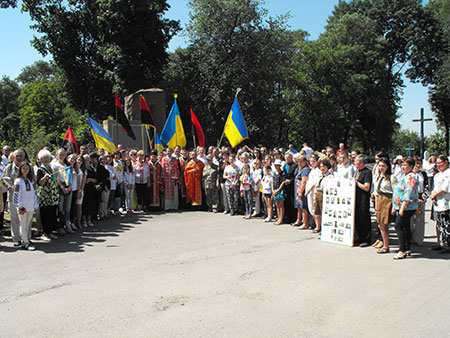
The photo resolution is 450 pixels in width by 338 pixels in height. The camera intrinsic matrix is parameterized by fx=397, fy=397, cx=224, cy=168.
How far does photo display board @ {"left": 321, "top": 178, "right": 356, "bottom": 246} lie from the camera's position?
8336 millimetres

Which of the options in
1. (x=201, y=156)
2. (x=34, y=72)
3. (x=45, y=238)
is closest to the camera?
(x=45, y=238)

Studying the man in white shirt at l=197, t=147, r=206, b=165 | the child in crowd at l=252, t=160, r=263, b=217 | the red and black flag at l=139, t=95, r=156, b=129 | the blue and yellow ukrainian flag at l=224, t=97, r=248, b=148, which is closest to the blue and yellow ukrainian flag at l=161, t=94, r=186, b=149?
the red and black flag at l=139, t=95, r=156, b=129

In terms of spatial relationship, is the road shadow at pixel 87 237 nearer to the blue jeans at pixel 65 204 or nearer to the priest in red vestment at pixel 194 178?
the blue jeans at pixel 65 204

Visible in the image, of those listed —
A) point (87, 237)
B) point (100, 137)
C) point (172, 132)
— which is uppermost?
point (172, 132)

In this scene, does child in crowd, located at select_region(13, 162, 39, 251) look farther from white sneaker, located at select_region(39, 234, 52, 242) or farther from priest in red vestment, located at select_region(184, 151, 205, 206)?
priest in red vestment, located at select_region(184, 151, 205, 206)

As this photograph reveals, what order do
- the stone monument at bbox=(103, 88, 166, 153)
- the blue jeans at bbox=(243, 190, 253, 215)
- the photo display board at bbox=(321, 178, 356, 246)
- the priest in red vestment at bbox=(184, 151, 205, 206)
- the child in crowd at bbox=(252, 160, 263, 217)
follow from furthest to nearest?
1. the stone monument at bbox=(103, 88, 166, 153)
2. the priest in red vestment at bbox=(184, 151, 205, 206)
3. the blue jeans at bbox=(243, 190, 253, 215)
4. the child in crowd at bbox=(252, 160, 263, 217)
5. the photo display board at bbox=(321, 178, 356, 246)

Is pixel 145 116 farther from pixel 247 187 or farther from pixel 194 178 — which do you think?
pixel 247 187

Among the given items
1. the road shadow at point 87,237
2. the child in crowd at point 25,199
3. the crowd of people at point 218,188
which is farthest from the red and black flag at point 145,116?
the child in crowd at point 25,199

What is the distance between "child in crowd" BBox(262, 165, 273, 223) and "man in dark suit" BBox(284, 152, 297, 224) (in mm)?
446

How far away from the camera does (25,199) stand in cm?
792

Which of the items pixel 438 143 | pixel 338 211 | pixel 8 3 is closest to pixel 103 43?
pixel 8 3

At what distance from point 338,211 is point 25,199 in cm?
651

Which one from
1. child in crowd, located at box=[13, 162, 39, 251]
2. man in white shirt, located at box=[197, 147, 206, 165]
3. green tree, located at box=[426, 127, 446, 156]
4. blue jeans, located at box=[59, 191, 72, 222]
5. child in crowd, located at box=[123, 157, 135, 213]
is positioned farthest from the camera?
green tree, located at box=[426, 127, 446, 156]

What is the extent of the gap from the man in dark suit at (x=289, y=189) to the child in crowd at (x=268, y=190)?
45 centimetres
